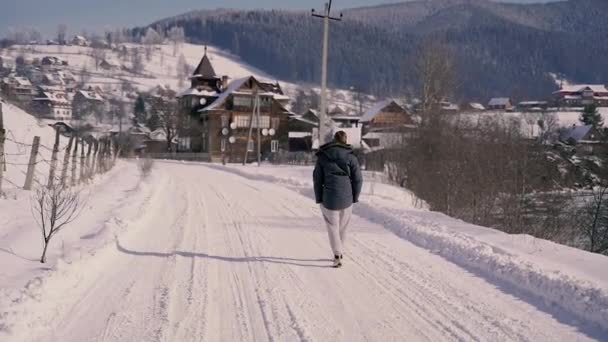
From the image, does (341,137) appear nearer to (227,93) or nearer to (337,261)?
(337,261)

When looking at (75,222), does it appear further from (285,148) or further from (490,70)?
(490,70)

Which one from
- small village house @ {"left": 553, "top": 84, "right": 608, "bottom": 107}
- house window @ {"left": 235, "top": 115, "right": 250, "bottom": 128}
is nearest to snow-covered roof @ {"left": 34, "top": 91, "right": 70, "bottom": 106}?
house window @ {"left": 235, "top": 115, "right": 250, "bottom": 128}

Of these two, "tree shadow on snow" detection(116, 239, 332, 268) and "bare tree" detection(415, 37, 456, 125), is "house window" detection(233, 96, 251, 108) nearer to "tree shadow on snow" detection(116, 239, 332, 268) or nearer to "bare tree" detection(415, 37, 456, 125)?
"bare tree" detection(415, 37, 456, 125)

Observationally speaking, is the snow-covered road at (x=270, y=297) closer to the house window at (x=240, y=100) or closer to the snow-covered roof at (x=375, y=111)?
the house window at (x=240, y=100)

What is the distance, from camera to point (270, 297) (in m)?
6.56

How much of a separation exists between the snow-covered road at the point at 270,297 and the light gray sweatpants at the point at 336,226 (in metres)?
0.37

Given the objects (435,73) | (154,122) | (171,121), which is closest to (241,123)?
(171,121)

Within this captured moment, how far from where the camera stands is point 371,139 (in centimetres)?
7025

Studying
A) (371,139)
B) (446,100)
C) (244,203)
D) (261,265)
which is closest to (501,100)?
(371,139)

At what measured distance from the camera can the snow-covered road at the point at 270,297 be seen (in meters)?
5.33

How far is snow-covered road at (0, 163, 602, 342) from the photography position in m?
5.33

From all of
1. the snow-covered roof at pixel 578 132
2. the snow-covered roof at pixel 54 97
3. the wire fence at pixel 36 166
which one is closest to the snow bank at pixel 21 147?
the wire fence at pixel 36 166

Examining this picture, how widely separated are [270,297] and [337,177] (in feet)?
8.11

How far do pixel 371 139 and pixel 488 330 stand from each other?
214 ft
